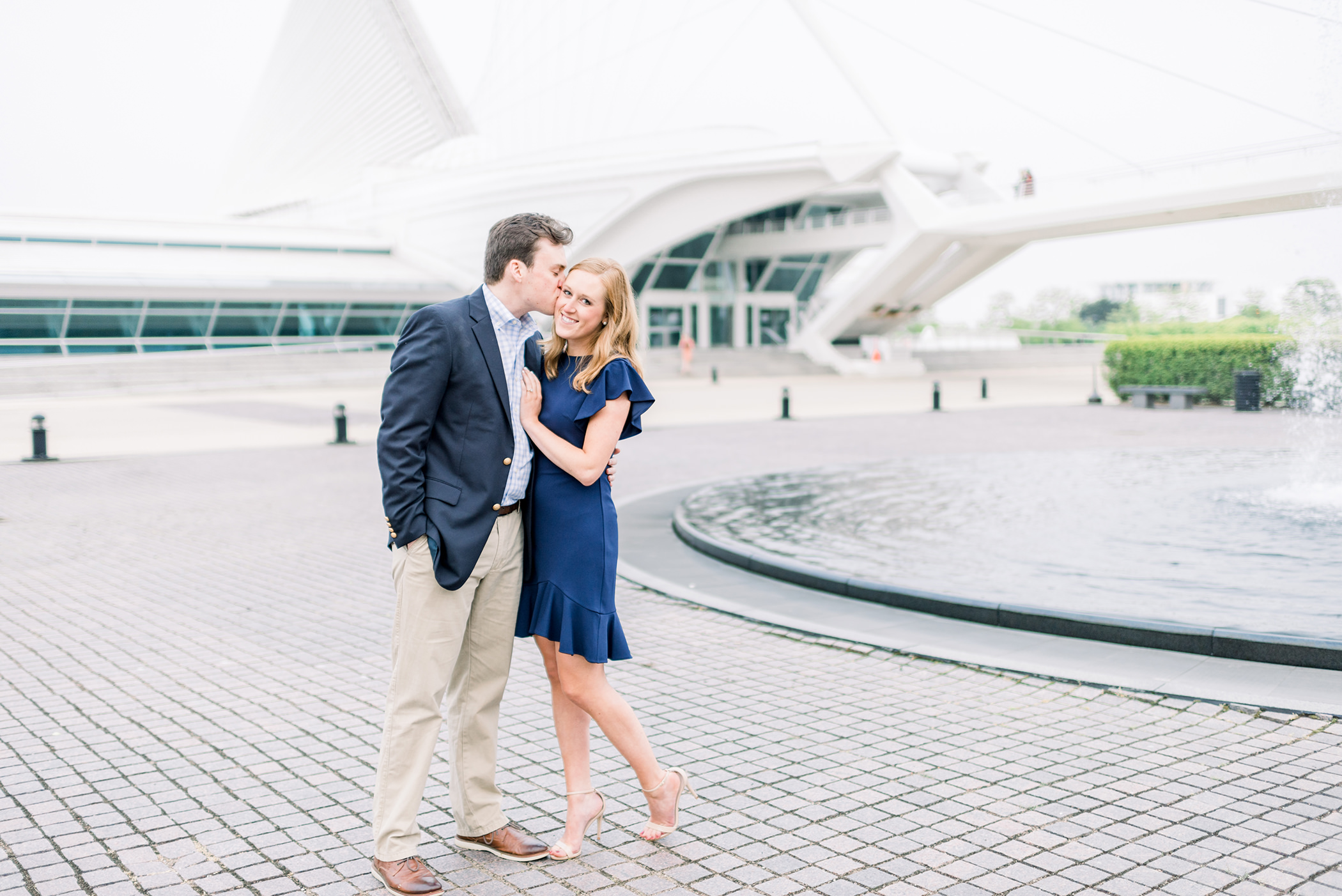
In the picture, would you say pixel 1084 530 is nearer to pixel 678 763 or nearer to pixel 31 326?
pixel 678 763

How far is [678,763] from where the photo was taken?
4156mm

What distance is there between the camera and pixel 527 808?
3.77 meters

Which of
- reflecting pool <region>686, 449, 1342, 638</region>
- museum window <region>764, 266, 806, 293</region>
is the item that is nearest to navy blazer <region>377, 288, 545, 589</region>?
reflecting pool <region>686, 449, 1342, 638</region>

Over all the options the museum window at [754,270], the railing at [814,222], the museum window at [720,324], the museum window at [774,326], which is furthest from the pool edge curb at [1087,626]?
the museum window at [774,326]

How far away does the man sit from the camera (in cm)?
308

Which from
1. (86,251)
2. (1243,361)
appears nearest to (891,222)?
(1243,361)

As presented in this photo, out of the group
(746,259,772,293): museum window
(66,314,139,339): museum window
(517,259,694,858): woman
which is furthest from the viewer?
(746,259,772,293): museum window

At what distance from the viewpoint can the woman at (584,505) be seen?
3.26 meters

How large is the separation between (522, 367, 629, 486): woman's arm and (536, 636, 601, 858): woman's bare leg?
0.60 meters

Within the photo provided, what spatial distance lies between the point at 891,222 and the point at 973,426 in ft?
89.6

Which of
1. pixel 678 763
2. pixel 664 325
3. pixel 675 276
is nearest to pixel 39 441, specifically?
pixel 678 763

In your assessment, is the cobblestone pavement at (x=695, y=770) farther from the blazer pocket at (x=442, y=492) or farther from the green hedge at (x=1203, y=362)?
the green hedge at (x=1203, y=362)

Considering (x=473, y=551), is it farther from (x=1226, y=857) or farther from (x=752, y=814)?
(x=1226, y=857)

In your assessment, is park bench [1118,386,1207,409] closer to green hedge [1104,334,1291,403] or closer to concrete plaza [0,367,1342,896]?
green hedge [1104,334,1291,403]
